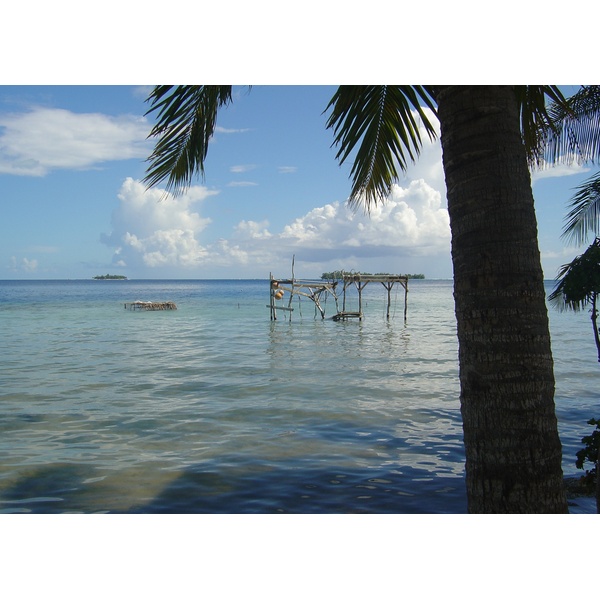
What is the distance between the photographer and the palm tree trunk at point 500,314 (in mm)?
2148

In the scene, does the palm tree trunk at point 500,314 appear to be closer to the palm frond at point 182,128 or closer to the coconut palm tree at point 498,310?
the coconut palm tree at point 498,310

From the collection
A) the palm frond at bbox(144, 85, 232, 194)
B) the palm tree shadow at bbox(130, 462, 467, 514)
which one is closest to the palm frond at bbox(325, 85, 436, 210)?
the palm frond at bbox(144, 85, 232, 194)

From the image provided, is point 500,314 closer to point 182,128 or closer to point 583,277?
point 182,128

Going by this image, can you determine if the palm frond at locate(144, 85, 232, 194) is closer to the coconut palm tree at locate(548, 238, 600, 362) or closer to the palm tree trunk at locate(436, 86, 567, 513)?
Result: the palm tree trunk at locate(436, 86, 567, 513)

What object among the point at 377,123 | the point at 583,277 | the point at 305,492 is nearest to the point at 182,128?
the point at 377,123

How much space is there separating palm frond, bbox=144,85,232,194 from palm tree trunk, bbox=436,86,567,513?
1.86 m

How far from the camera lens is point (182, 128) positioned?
12.5 ft

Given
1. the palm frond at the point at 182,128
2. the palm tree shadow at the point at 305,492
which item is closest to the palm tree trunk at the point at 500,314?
the palm frond at the point at 182,128

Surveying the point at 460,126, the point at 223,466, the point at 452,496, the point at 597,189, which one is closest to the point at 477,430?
the point at 460,126

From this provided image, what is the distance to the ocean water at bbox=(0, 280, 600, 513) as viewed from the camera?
5.21m

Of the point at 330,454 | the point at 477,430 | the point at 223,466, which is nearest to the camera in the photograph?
the point at 477,430

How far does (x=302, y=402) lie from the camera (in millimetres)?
9719
